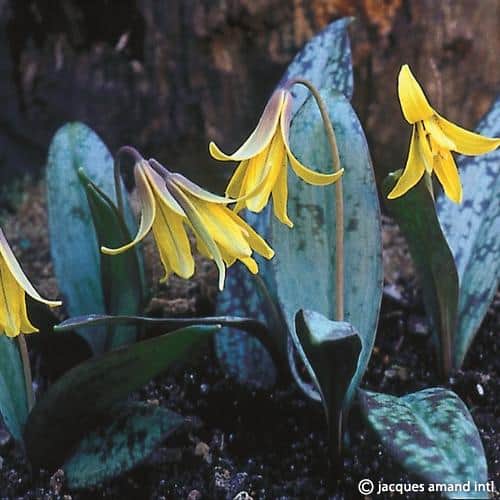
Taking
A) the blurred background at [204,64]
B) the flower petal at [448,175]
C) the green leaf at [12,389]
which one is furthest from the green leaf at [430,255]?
the blurred background at [204,64]

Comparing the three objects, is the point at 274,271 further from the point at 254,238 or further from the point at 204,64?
the point at 204,64

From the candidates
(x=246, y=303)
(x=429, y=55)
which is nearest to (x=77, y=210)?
(x=246, y=303)

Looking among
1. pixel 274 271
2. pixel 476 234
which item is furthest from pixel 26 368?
pixel 476 234

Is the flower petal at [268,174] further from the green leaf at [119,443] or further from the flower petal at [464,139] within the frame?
the green leaf at [119,443]

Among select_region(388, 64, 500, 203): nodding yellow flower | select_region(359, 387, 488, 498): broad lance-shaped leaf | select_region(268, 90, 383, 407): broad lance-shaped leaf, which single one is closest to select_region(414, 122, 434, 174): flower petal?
select_region(388, 64, 500, 203): nodding yellow flower

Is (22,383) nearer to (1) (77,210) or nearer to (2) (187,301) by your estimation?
(1) (77,210)

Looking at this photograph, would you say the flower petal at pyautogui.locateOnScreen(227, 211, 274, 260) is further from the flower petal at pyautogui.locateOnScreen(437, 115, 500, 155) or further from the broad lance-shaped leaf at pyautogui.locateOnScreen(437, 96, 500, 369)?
the broad lance-shaped leaf at pyautogui.locateOnScreen(437, 96, 500, 369)

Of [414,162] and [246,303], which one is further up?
[414,162]
